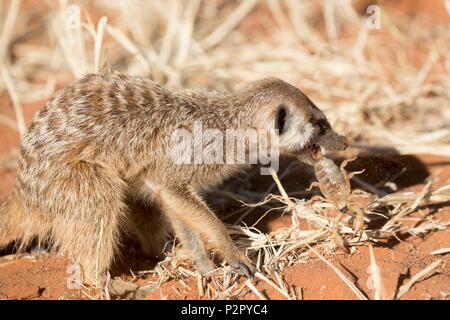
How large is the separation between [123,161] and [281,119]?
82 centimetres

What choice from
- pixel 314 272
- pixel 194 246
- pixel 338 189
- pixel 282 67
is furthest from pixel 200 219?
pixel 282 67

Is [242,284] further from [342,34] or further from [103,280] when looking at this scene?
[342,34]

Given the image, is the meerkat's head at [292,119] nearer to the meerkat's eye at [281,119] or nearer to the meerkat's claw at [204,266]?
the meerkat's eye at [281,119]

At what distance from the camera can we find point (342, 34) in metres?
6.18

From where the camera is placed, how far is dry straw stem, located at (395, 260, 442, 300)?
8.77 ft

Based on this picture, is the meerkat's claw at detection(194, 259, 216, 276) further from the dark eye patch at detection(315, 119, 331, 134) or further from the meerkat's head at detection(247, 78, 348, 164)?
the dark eye patch at detection(315, 119, 331, 134)

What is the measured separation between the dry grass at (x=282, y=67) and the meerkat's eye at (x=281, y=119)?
0.34m

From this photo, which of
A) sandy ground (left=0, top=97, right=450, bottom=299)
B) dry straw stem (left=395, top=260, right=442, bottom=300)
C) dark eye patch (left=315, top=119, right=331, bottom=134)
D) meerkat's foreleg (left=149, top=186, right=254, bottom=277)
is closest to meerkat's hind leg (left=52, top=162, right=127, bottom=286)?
sandy ground (left=0, top=97, right=450, bottom=299)

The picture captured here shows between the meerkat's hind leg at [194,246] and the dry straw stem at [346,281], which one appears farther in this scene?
the meerkat's hind leg at [194,246]

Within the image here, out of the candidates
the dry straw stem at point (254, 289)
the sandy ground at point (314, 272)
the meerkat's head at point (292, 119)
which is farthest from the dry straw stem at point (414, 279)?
the meerkat's head at point (292, 119)

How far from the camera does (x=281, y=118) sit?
322 centimetres

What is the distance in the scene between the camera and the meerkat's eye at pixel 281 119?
318cm

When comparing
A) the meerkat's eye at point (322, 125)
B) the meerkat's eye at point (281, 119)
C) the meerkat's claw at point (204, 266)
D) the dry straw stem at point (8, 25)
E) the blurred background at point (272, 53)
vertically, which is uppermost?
the dry straw stem at point (8, 25)

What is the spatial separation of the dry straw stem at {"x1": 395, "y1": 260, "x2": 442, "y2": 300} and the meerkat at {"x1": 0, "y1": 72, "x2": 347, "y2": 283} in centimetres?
71
